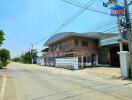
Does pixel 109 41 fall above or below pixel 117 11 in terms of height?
below

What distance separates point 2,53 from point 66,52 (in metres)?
12.7

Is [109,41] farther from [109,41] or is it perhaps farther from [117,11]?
[117,11]

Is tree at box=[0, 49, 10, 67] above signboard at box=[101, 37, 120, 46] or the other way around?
the other way around

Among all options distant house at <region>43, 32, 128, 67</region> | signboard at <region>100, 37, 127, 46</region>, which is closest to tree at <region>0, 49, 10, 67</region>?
distant house at <region>43, 32, 128, 67</region>

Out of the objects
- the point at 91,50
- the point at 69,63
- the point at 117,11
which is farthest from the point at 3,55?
the point at 117,11

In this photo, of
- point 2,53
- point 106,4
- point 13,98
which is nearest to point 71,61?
point 2,53

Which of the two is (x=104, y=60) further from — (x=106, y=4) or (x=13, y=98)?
(x=13, y=98)

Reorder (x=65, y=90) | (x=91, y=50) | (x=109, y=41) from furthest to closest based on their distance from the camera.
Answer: (x=91, y=50), (x=109, y=41), (x=65, y=90)

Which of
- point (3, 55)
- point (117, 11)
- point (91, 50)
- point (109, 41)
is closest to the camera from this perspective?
point (117, 11)

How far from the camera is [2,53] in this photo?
47.3 m

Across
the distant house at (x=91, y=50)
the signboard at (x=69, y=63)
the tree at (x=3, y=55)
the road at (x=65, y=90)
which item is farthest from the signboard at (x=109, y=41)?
the tree at (x=3, y=55)

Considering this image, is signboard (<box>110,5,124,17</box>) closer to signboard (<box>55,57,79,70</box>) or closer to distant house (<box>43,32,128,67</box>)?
signboard (<box>55,57,79,70</box>)

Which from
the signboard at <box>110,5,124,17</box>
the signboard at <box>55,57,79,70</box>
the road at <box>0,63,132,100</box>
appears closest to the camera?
the road at <box>0,63,132,100</box>

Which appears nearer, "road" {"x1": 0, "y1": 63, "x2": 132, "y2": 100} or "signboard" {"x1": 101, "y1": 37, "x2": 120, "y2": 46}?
"road" {"x1": 0, "y1": 63, "x2": 132, "y2": 100}
